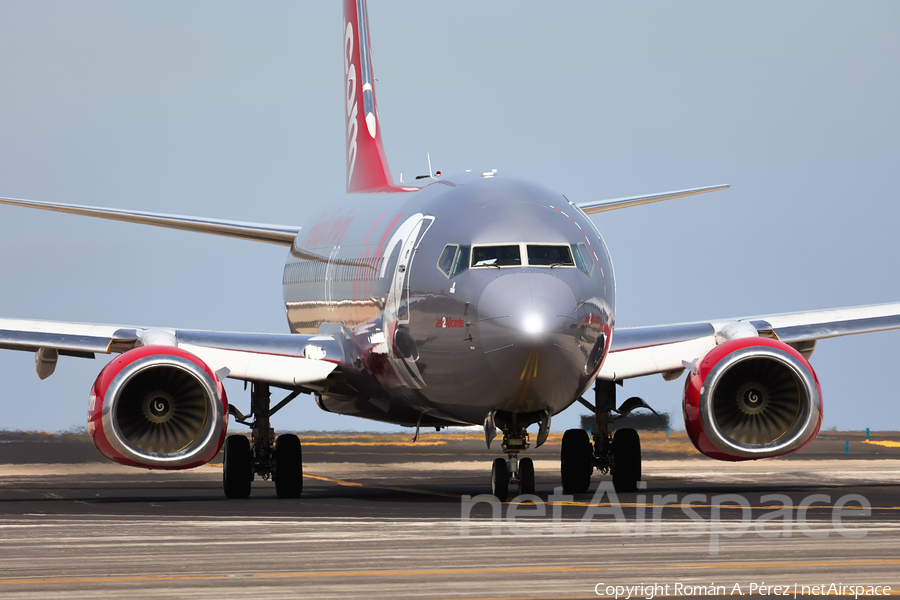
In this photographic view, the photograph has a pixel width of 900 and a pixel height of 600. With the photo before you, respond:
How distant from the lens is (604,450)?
79.5ft

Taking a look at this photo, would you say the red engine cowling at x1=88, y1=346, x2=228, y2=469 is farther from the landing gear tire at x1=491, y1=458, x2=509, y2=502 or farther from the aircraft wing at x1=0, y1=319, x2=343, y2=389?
the landing gear tire at x1=491, y1=458, x2=509, y2=502

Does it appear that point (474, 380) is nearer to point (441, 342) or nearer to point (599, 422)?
point (441, 342)

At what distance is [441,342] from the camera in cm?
1873

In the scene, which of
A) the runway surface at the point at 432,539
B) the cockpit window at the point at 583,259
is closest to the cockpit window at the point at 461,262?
the cockpit window at the point at 583,259

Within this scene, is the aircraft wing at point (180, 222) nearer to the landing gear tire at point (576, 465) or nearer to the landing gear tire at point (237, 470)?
the landing gear tire at point (237, 470)

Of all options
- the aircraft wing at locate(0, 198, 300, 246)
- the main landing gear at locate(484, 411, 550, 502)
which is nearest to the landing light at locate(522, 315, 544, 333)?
the main landing gear at locate(484, 411, 550, 502)

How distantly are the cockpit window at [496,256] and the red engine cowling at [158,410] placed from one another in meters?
3.61

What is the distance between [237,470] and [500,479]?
15.3 feet

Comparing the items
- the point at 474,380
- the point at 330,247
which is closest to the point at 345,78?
the point at 330,247

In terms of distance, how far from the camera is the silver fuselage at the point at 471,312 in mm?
17812

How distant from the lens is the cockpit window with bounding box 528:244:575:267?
723 inches

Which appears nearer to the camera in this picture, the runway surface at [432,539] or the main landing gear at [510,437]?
the runway surface at [432,539]

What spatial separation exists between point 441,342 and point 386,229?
3.92 m

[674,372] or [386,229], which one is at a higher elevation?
[386,229]
